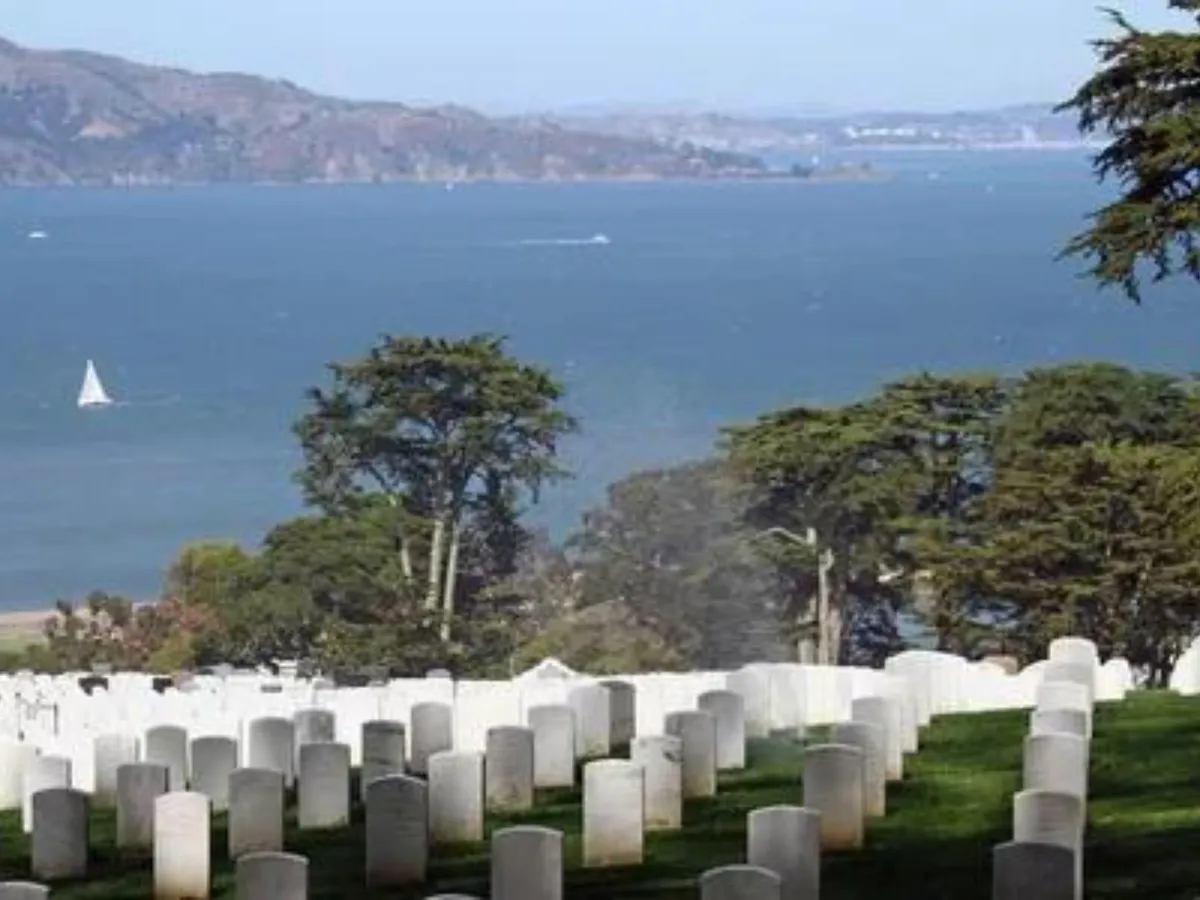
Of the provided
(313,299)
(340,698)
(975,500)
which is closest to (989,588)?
(975,500)

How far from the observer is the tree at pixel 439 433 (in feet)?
138

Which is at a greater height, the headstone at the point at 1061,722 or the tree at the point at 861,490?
the headstone at the point at 1061,722

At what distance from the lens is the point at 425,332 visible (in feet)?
387

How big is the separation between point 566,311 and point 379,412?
98.0 meters

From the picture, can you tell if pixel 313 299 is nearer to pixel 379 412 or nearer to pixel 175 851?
pixel 379 412

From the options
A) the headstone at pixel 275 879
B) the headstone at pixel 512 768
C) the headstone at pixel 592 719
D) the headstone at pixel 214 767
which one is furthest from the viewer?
the headstone at pixel 592 719

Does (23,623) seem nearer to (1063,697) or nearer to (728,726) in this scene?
(728,726)

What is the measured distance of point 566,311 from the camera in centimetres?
14038

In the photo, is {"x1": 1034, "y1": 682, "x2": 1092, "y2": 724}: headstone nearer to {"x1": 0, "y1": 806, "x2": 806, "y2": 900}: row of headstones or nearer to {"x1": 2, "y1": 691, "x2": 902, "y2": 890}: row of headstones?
{"x1": 2, "y1": 691, "x2": 902, "y2": 890}: row of headstones

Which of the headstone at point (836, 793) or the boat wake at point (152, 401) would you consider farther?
the boat wake at point (152, 401)

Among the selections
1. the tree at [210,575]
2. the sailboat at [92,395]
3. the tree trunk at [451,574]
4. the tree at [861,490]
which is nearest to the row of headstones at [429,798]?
the tree at [861,490]

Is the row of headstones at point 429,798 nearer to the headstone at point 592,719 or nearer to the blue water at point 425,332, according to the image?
the headstone at point 592,719

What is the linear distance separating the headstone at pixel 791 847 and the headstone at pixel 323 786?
3.17m

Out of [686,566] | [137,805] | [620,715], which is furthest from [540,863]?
[686,566]
